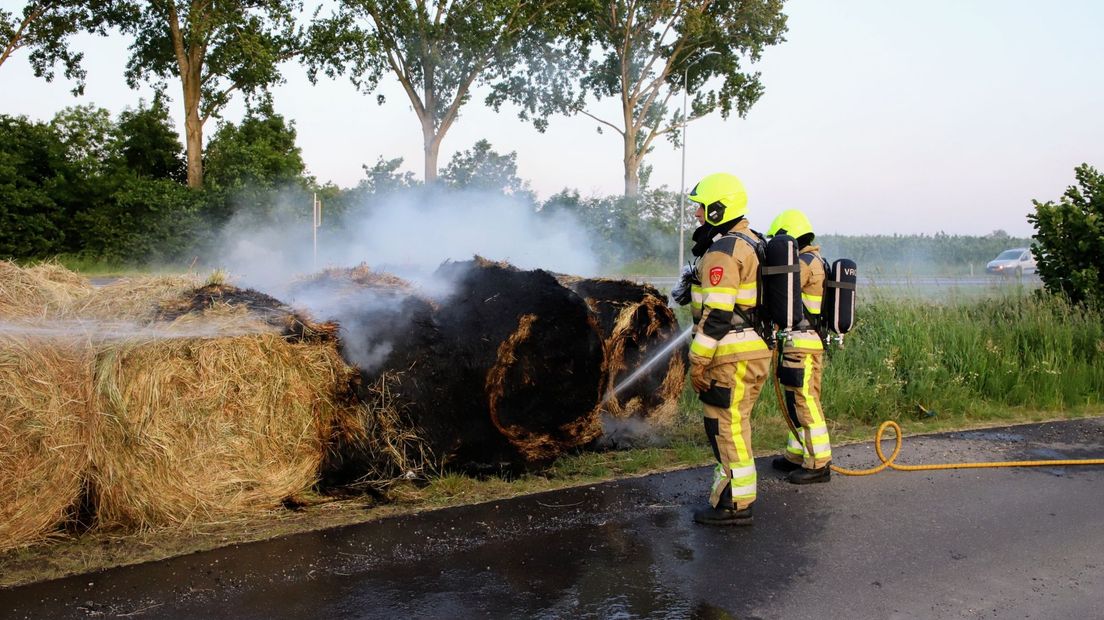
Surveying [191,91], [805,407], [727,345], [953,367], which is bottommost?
[953,367]

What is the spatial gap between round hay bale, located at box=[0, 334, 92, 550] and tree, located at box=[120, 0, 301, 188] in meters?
24.1

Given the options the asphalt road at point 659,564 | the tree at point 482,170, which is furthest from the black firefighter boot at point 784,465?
the tree at point 482,170

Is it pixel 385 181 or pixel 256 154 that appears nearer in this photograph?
pixel 385 181

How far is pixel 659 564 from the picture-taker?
432cm

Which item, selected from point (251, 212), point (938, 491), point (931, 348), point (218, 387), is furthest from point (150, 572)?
point (251, 212)

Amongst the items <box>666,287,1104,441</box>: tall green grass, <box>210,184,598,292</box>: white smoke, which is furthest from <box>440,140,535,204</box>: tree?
<box>666,287,1104,441</box>: tall green grass

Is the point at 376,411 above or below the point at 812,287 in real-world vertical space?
below

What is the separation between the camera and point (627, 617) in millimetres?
3674

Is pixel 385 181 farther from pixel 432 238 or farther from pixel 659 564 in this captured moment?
pixel 659 564

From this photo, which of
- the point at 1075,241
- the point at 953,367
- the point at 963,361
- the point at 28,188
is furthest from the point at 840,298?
the point at 28,188

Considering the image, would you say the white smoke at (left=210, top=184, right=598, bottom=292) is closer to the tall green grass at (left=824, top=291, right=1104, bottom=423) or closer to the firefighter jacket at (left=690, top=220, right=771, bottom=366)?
the tall green grass at (left=824, top=291, right=1104, bottom=423)

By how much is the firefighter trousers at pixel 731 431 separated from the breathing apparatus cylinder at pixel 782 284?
1.08 feet

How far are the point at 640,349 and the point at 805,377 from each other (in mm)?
1496

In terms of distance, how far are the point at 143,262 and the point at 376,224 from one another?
52.4ft
